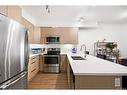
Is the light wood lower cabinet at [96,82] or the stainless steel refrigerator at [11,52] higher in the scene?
the stainless steel refrigerator at [11,52]

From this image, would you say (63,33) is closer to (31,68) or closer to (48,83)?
(31,68)

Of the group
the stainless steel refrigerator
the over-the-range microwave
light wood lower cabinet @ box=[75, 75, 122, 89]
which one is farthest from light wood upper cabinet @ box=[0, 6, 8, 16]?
the over-the-range microwave

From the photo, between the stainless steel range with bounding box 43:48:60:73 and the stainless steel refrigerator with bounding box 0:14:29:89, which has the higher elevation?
the stainless steel refrigerator with bounding box 0:14:29:89

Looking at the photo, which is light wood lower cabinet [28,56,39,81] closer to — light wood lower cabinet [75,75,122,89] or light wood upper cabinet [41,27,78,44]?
light wood upper cabinet [41,27,78,44]

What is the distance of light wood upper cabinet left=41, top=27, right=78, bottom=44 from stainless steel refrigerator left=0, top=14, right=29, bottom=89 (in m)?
5.03

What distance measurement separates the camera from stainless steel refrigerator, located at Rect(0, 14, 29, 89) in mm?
2041

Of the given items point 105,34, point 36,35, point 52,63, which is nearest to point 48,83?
point 52,63

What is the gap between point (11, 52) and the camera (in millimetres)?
2318

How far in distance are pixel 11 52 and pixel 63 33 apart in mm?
5717

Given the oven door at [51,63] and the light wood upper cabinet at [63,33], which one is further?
the light wood upper cabinet at [63,33]

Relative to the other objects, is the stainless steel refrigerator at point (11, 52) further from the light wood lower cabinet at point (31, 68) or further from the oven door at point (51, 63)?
the oven door at point (51, 63)

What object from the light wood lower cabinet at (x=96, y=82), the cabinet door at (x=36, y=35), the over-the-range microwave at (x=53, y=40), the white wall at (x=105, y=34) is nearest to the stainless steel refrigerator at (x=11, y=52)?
the light wood lower cabinet at (x=96, y=82)

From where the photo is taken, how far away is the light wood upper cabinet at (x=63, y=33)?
7930mm

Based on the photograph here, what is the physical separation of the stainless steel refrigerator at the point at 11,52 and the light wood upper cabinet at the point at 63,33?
503 centimetres
